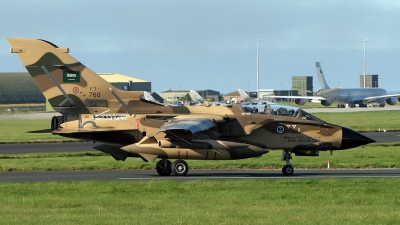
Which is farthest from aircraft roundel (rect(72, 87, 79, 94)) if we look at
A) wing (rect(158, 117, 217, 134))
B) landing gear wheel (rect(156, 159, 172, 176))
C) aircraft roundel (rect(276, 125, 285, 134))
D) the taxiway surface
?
aircraft roundel (rect(276, 125, 285, 134))

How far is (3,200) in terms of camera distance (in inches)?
618

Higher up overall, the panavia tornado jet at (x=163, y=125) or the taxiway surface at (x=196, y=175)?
the panavia tornado jet at (x=163, y=125)

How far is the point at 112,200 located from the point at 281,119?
9535mm

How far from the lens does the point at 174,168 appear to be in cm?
2280

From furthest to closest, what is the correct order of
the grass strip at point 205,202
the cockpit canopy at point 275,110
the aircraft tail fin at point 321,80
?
the aircraft tail fin at point 321,80 → the cockpit canopy at point 275,110 → the grass strip at point 205,202

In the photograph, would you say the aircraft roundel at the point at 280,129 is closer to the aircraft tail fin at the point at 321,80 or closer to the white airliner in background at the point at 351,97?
the white airliner in background at the point at 351,97

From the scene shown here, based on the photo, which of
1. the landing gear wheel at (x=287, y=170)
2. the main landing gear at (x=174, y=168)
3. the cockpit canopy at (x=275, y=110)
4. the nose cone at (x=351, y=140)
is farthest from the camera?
the cockpit canopy at (x=275, y=110)

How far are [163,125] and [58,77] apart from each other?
173 inches

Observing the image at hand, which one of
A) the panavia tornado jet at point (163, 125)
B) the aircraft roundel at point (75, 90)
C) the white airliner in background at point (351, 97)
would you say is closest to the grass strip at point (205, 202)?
the panavia tornado jet at point (163, 125)

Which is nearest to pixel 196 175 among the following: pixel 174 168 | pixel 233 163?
pixel 174 168

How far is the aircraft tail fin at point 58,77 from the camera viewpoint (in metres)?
24.5

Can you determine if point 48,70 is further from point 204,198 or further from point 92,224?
point 92,224

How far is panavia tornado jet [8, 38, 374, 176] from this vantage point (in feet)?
73.4

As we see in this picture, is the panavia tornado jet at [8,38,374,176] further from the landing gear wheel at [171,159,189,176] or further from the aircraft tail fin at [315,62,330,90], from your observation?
the aircraft tail fin at [315,62,330,90]
